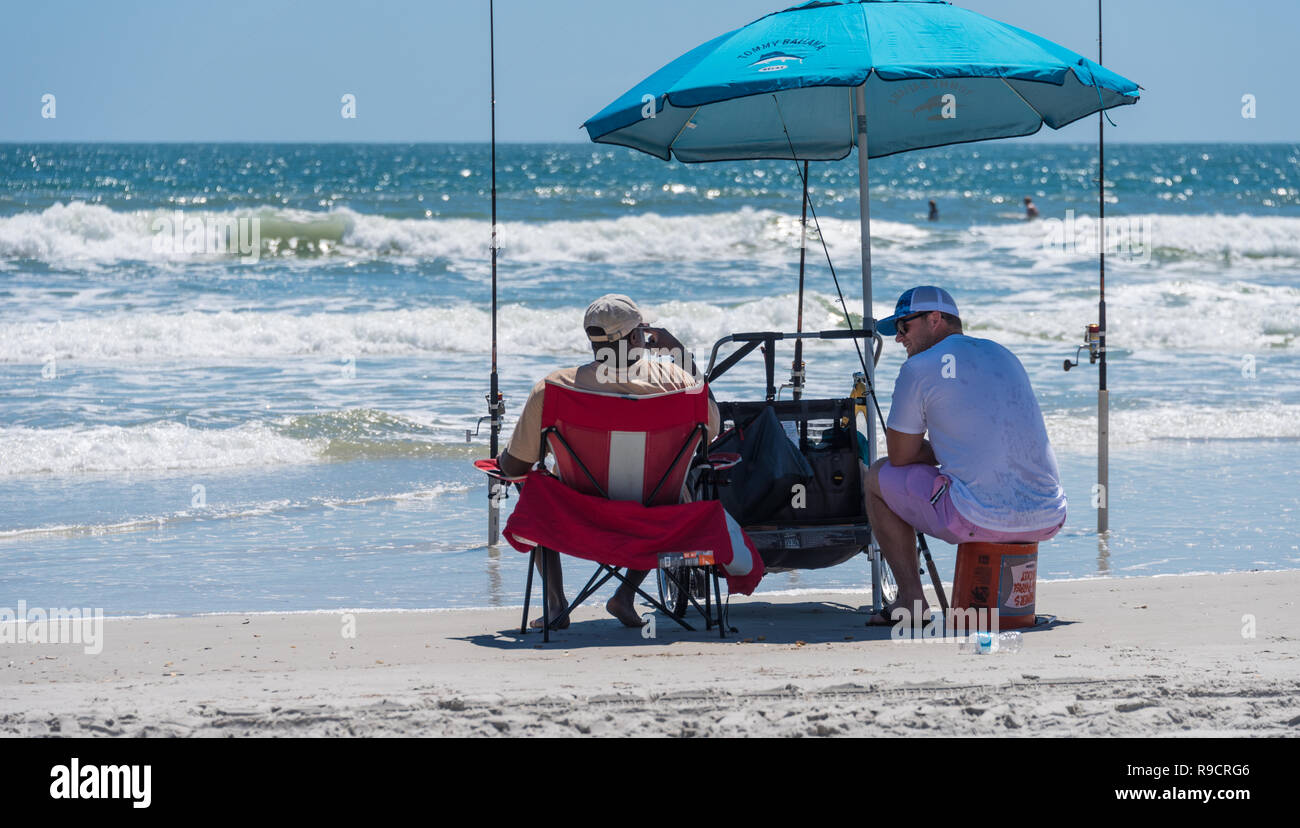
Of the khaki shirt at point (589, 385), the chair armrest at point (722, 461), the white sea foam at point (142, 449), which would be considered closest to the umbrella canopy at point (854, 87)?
the khaki shirt at point (589, 385)

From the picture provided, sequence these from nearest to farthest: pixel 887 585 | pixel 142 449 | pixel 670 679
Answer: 1. pixel 670 679
2. pixel 887 585
3. pixel 142 449

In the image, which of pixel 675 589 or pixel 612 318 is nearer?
pixel 612 318

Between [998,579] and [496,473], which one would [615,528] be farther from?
[998,579]

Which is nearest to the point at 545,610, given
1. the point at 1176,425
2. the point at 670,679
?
the point at 670,679

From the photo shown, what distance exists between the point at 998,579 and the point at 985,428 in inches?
20.5

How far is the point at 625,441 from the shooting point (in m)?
4.24

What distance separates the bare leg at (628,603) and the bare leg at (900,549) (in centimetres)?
82

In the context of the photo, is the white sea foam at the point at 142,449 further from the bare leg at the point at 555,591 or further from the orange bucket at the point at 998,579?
the orange bucket at the point at 998,579

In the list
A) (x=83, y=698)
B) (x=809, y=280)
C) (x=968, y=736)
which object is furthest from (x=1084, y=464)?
(x=809, y=280)

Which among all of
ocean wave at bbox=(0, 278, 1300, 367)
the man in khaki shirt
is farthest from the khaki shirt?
ocean wave at bbox=(0, 278, 1300, 367)

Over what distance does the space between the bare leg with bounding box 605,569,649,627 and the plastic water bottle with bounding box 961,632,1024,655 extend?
Answer: 111 cm

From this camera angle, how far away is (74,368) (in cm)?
1188
